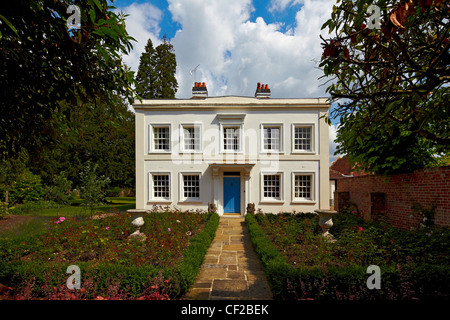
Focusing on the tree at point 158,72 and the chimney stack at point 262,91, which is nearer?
the chimney stack at point 262,91

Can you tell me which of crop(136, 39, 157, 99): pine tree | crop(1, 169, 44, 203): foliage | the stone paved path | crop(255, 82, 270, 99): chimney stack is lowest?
the stone paved path

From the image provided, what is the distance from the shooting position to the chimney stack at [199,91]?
15602 millimetres

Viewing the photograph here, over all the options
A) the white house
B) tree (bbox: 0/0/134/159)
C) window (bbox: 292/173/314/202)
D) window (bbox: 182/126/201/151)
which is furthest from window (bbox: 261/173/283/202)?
tree (bbox: 0/0/134/159)

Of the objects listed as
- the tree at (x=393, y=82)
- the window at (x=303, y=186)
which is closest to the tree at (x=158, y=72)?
the window at (x=303, y=186)

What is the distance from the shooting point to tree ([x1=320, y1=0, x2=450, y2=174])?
289 centimetres

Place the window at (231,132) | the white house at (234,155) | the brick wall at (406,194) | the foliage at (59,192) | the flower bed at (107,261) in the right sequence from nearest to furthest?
the flower bed at (107,261), the brick wall at (406,194), the foliage at (59,192), the white house at (234,155), the window at (231,132)

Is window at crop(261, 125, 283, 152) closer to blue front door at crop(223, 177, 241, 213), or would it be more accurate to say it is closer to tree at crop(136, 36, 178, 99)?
blue front door at crop(223, 177, 241, 213)

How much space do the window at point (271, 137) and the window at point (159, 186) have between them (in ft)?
20.7

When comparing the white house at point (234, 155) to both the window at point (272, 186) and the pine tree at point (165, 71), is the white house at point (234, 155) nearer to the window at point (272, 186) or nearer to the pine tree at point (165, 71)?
the window at point (272, 186)

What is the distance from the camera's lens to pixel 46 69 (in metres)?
4.07

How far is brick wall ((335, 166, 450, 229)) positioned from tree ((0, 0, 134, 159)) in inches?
371

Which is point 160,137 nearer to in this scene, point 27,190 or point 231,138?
point 231,138
